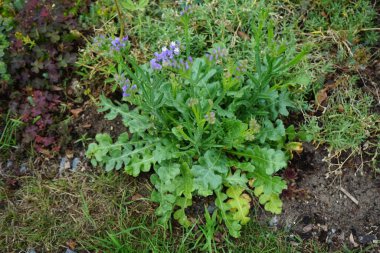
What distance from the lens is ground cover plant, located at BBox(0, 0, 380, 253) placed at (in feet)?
8.34

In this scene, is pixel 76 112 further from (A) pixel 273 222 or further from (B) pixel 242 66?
(A) pixel 273 222

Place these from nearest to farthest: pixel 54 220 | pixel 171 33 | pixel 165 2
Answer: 1. pixel 54 220
2. pixel 171 33
3. pixel 165 2

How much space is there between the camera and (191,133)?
246 cm

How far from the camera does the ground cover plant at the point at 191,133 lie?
2.54 meters

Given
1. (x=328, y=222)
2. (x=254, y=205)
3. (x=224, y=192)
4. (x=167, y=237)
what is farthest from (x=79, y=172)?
(x=328, y=222)

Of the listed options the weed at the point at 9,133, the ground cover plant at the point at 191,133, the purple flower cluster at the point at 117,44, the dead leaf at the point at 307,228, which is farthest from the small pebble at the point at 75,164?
the dead leaf at the point at 307,228

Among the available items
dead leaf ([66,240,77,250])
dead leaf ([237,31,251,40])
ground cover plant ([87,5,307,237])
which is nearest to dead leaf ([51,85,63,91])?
ground cover plant ([87,5,307,237])

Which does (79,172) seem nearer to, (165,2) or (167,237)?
(167,237)

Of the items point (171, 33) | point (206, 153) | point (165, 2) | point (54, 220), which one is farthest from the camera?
point (165, 2)

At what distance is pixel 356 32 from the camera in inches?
118

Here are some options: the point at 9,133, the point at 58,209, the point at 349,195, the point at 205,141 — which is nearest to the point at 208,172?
the point at 205,141

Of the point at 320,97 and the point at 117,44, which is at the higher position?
the point at 117,44

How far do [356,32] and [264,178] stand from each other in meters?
1.24

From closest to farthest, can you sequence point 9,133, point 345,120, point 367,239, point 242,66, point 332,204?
point 242,66 → point 367,239 → point 332,204 → point 345,120 → point 9,133
